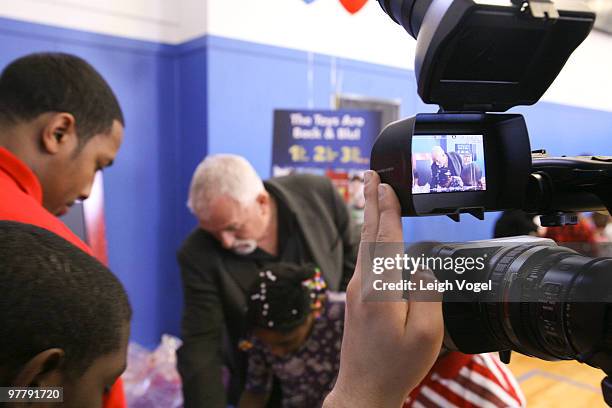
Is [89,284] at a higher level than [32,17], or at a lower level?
lower

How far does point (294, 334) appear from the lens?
1.51 meters

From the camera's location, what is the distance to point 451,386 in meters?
0.90

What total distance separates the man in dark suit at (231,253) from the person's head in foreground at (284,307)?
269mm

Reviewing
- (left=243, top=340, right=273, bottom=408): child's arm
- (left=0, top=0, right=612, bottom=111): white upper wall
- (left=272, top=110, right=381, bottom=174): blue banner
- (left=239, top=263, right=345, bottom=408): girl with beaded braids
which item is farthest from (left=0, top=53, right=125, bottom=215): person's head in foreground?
(left=0, top=0, right=612, bottom=111): white upper wall

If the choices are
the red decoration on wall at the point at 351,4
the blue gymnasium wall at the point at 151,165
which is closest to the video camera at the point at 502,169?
the red decoration on wall at the point at 351,4

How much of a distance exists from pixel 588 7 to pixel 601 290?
0.30 m

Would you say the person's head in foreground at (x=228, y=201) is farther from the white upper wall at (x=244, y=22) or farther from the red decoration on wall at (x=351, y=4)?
the red decoration on wall at (x=351, y=4)

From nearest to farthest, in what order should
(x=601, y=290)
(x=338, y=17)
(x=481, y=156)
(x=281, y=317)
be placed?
Answer: (x=601, y=290)
(x=481, y=156)
(x=281, y=317)
(x=338, y=17)

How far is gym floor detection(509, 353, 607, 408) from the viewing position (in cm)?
91

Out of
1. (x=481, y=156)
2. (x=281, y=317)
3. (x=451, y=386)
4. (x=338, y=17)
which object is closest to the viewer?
(x=481, y=156)

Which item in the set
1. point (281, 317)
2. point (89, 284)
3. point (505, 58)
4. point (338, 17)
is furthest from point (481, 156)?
point (338, 17)

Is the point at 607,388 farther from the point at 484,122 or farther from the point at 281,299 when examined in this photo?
the point at 281,299

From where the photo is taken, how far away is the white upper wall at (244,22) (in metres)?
2.79

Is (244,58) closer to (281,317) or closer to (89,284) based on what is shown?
(281,317)
